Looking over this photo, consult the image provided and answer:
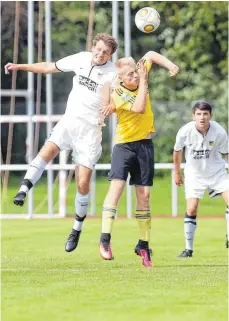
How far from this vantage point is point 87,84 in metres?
11.4

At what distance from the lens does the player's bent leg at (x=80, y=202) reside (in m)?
11.6

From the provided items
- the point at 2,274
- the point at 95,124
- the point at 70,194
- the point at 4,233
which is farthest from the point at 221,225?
the point at 70,194

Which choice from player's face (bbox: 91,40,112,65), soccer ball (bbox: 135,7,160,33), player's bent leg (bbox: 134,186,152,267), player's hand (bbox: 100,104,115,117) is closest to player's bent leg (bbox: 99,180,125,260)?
player's bent leg (bbox: 134,186,152,267)

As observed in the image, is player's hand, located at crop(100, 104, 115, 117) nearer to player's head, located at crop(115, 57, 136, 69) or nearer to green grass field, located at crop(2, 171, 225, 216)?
player's head, located at crop(115, 57, 136, 69)

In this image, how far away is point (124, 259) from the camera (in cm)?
1183

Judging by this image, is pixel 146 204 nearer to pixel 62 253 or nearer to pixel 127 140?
pixel 127 140

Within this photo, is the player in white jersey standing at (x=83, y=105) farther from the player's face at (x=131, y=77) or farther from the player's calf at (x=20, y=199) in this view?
the player's calf at (x=20, y=199)

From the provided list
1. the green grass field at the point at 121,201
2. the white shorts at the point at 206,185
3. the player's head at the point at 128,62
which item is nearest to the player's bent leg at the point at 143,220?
the player's head at the point at 128,62

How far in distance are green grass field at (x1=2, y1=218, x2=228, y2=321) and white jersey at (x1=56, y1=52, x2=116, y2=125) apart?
1.36 m

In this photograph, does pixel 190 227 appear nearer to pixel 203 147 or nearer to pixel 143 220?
pixel 203 147

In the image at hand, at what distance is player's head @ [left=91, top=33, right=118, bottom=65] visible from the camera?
11055mm

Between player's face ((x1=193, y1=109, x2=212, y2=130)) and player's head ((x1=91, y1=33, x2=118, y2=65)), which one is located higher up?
player's head ((x1=91, y1=33, x2=118, y2=65))

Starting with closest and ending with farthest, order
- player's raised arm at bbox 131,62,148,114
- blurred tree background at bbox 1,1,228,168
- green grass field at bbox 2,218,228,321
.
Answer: green grass field at bbox 2,218,228,321, player's raised arm at bbox 131,62,148,114, blurred tree background at bbox 1,1,228,168

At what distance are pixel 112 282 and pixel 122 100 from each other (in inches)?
86.2
